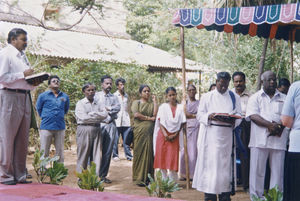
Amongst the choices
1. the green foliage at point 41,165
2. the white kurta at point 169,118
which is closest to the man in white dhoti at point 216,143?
the white kurta at point 169,118

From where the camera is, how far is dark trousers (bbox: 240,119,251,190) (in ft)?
23.0

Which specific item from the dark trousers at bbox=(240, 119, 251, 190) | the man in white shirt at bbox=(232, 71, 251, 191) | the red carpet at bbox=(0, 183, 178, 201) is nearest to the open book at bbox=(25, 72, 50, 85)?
the red carpet at bbox=(0, 183, 178, 201)

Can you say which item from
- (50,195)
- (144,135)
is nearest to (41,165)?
(50,195)

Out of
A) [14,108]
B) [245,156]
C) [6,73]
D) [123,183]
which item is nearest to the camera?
[6,73]

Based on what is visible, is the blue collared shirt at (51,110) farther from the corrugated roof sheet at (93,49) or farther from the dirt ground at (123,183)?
the corrugated roof sheet at (93,49)

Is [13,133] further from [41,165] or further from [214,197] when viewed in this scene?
[214,197]

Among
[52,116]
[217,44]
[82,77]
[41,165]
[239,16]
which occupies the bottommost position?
[41,165]

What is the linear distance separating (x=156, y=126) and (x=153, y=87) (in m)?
7.04

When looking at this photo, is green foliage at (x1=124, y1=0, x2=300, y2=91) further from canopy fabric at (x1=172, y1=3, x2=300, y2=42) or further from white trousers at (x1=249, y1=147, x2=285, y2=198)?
white trousers at (x1=249, y1=147, x2=285, y2=198)

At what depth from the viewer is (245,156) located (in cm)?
702

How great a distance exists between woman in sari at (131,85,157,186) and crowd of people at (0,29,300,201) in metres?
0.02

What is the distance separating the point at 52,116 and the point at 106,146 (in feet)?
3.75

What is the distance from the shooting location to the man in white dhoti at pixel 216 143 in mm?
5867

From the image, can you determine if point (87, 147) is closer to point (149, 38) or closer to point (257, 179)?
point (257, 179)
